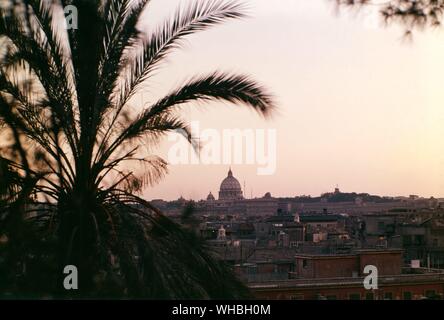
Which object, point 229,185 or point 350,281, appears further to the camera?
point 229,185

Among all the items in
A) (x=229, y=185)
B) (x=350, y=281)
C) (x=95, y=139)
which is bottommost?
(x=350, y=281)

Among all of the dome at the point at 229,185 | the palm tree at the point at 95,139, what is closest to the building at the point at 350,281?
the dome at the point at 229,185

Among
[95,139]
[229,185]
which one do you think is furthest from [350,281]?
[95,139]

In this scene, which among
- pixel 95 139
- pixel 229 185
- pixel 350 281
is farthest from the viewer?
pixel 229 185

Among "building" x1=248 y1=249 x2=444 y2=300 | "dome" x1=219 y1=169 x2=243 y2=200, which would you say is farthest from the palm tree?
"building" x1=248 y1=249 x2=444 y2=300

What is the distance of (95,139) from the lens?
4.73 metres

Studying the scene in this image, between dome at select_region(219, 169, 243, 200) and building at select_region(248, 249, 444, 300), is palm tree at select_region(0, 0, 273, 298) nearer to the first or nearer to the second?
dome at select_region(219, 169, 243, 200)

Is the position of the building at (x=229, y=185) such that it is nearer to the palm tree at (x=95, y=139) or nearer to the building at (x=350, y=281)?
the palm tree at (x=95, y=139)

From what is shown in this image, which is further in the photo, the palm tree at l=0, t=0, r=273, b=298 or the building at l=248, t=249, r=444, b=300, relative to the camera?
the building at l=248, t=249, r=444, b=300

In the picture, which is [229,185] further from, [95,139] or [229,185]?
[95,139]

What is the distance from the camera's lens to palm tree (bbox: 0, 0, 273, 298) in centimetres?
432

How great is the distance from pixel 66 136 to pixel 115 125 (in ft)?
1.37
